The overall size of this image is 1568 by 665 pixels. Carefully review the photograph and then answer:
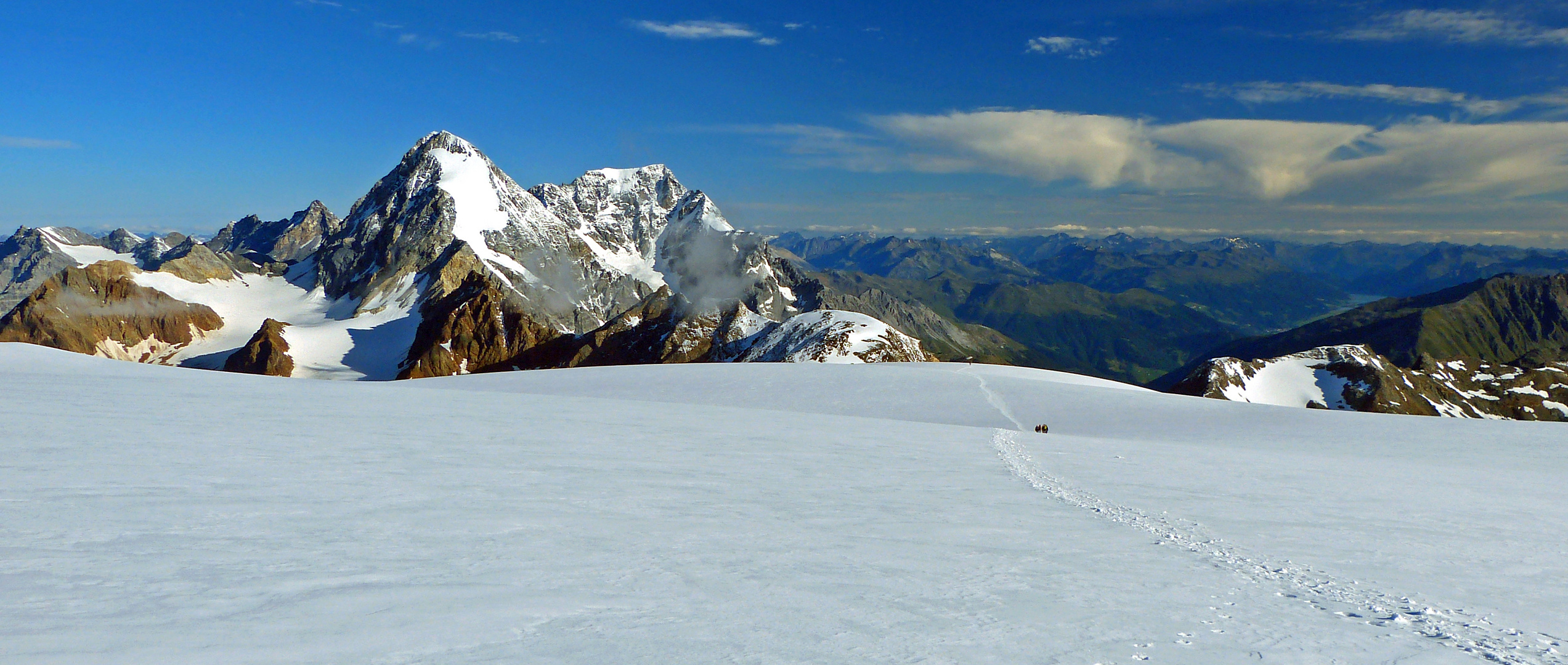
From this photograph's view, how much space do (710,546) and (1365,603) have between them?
8380mm

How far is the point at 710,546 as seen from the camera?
9539mm

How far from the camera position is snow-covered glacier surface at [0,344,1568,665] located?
6.52 m

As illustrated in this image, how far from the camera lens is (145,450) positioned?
12.8 metres

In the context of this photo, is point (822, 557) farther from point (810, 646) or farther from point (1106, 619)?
point (1106, 619)

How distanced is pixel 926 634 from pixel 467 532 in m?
6.24

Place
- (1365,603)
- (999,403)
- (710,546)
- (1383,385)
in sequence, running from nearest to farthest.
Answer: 1. (1365,603)
2. (710,546)
3. (999,403)
4. (1383,385)

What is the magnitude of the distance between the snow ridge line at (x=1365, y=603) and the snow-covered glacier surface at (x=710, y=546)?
0.17 ft

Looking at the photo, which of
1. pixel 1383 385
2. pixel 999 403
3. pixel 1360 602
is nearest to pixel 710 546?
pixel 1360 602

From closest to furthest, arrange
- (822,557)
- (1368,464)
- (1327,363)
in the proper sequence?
(822,557) → (1368,464) → (1327,363)

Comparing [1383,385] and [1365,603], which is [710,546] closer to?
[1365,603]

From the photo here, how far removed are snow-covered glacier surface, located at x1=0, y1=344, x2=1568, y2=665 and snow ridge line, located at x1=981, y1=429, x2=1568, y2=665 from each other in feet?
0.17

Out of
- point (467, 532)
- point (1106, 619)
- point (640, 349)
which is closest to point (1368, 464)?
point (1106, 619)

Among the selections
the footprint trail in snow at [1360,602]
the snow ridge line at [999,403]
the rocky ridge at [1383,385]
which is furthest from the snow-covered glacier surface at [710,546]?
the rocky ridge at [1383,385]

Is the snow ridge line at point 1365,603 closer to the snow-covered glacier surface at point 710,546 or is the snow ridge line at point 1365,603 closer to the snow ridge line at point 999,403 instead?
the snow-covered glacier surface at point 710,546
